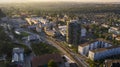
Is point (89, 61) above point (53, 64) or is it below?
below

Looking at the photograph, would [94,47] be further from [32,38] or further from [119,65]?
[32,38]

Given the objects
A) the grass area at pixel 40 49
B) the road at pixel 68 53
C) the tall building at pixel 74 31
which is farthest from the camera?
Answer: the tall building at pixel 74 31

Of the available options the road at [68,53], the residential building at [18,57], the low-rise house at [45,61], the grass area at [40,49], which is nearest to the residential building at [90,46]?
the road at [68,53]

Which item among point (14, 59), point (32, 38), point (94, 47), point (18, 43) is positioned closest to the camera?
point (14, 59)

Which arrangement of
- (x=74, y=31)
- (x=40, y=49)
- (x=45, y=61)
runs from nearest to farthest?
(x=45, y=61) → (x=40, y=49) → (x=74, y=31)

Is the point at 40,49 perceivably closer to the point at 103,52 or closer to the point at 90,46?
the point at 90,46

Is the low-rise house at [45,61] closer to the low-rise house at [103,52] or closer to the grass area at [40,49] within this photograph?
the grass area at [40,49]

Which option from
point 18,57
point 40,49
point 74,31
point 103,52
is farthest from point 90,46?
point 18,57

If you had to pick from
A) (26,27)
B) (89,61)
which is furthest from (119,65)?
(26,27)
